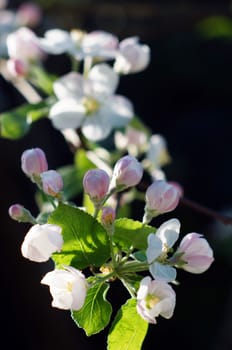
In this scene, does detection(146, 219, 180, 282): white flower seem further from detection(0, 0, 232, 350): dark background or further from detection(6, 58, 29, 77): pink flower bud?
detection(0, 0, 232, 350): dark background

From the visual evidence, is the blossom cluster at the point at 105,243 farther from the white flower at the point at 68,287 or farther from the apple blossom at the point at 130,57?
the apple blossom at the point at 130,57

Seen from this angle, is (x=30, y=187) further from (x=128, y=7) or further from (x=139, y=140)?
(x=139, y=140)

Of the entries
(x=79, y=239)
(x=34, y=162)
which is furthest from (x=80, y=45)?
(x=79, y=239)

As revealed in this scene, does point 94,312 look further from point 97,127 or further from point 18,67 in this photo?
point 18,67

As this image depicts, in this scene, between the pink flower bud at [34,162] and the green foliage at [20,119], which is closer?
the pink flower bud at [34,162]

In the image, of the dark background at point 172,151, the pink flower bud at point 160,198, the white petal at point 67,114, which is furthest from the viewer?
the dark background at point 172,151

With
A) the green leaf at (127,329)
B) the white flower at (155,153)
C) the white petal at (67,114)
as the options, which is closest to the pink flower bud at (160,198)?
the green leaf at (127,329)

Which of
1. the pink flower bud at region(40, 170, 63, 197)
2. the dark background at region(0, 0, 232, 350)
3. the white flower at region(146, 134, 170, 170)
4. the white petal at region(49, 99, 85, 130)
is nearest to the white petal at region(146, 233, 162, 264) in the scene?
the pink flower bud at region(40, 170, 63, 197)

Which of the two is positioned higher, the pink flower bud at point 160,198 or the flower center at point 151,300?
the pink flower bud at point 160,198
